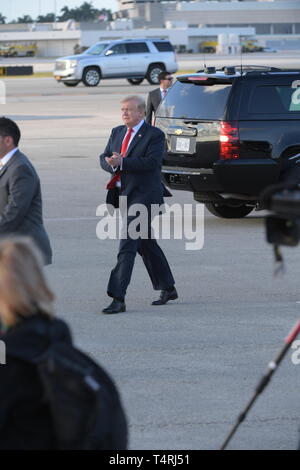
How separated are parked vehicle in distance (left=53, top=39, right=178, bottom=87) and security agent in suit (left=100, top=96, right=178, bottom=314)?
42435 millimetres

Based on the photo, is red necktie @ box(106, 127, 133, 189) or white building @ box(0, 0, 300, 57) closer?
red necktie @ box(106, 127, 133, 189)

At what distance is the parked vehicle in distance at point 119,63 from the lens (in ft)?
171

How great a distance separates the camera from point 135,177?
9664 mm

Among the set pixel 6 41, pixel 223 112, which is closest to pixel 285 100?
pixel 223 112

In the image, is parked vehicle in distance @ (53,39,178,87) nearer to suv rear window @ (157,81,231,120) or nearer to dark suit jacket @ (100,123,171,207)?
suv rear window @ (157,81,231,120)

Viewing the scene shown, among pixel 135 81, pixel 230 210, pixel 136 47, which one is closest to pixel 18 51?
pixel 135 81

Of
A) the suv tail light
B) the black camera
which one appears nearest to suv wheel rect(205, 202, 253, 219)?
the suv tail light

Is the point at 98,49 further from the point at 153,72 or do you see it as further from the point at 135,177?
the point at 135,177

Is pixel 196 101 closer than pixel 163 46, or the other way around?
pixel 196 101

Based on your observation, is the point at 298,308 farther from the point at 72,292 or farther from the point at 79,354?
the point at 79,354

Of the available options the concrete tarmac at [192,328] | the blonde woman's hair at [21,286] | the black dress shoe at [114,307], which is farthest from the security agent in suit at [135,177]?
the blonde woman's hair at [21,286]

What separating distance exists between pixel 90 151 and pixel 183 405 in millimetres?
17267

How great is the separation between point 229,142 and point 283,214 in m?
9.86

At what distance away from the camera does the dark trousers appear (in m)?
9.51
